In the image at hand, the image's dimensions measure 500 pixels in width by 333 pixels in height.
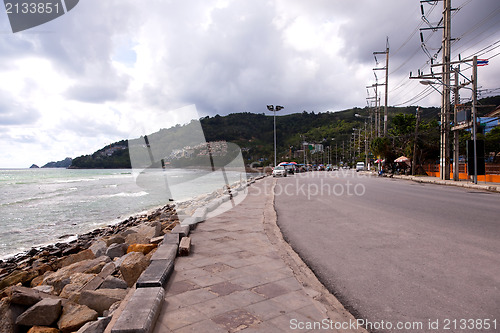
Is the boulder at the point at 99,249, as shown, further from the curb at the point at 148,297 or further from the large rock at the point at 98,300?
the large rock at the point at 98,300

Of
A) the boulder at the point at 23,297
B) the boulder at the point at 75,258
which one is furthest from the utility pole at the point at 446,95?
the boulder at the point at 23,297

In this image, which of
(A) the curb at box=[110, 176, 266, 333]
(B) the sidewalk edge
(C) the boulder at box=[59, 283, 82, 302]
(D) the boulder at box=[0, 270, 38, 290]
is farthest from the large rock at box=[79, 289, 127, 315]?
(D) the boulder at box=[0, 270, 38, 290]

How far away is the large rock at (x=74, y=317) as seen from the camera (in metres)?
3.79

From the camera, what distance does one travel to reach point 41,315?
3.98 meters

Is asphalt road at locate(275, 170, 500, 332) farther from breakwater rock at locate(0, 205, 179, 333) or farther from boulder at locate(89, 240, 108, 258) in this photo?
boulder at locate(89, 240, 108, 258)

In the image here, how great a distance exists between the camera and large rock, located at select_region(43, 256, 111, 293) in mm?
5973

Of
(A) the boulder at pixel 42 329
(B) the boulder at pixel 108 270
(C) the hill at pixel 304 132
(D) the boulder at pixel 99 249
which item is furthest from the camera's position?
(C) the hill at pixel 304 132

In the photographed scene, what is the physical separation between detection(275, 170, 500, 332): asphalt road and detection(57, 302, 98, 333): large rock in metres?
2.68

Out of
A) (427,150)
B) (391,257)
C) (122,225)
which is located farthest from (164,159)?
(427,150)

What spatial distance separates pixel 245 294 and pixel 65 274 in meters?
4.39

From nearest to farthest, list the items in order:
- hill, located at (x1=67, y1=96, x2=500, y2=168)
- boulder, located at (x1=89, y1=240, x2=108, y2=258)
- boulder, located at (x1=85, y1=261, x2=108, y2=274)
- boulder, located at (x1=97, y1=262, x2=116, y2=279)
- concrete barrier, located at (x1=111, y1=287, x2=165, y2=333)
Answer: concrete barrier, located at (x1=111, y1=287, x2=165, y2=333) → boulder, located at (x1=97, y1=262, x2=116, y2=279) → boulder, located at (x1=85, y1=261, x2=108, y2=274) → boulder, located at (x1=89, y1=240, x2=108, y2=258) → hill, located at (x1=67, y1=96, x2=500, y2=168)

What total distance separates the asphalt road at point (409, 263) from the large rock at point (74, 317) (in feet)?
8.79

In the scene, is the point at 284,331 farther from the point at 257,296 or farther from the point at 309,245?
the point at 309,245

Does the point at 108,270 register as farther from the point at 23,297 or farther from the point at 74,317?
the point at 74,317
